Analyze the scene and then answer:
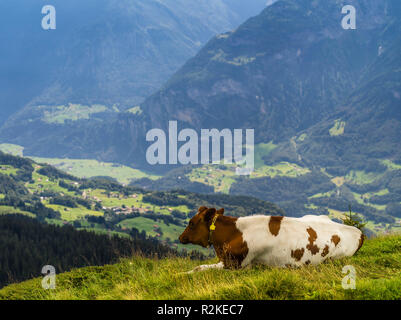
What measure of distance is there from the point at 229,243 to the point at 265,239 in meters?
1.30

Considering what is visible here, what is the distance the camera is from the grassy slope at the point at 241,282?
31.8 feet

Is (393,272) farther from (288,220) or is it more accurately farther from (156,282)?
(156,282)

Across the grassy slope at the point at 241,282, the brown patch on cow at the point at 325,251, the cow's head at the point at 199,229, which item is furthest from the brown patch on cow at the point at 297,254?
the cow's head at the point at 199,229

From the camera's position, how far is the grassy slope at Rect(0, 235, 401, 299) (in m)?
9.70

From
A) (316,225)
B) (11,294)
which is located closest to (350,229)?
(316,225)

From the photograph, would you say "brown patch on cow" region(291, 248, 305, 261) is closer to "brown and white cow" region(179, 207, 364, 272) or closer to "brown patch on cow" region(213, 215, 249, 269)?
"brown and white cow" region(179, 207, 364, 272)

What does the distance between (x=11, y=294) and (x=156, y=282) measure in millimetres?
6395

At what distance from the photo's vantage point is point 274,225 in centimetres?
1427

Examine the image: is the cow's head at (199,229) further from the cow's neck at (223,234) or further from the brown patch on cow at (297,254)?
the brown patch on cow at (297,254)

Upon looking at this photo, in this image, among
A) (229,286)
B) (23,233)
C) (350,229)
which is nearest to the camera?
(229,286)

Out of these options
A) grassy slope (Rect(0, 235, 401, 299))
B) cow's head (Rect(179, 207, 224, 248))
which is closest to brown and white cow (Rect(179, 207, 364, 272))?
cow's head (Rect(179, 207, 224, 248))

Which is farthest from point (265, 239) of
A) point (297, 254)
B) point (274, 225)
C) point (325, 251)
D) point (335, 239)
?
point (335, 239)
